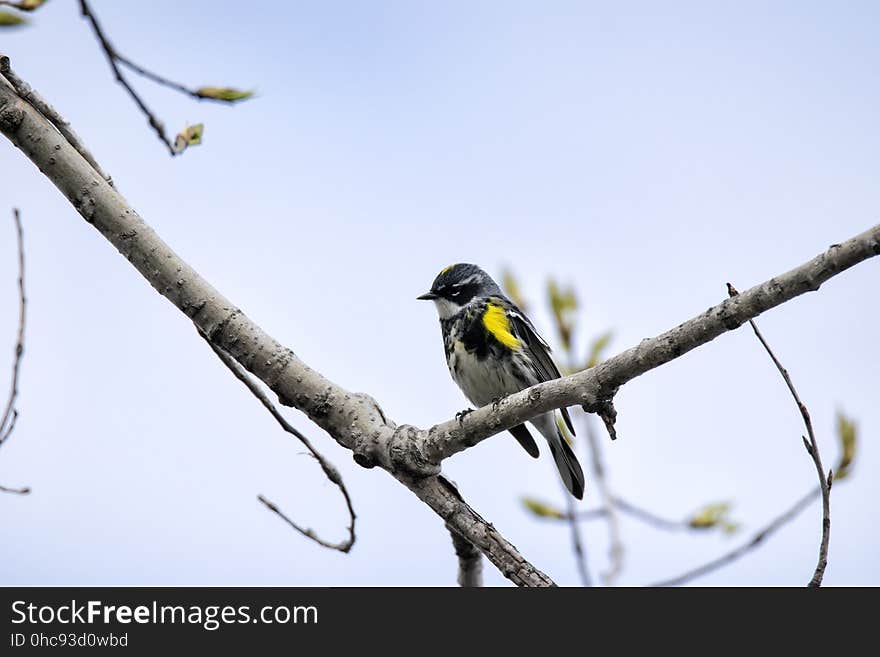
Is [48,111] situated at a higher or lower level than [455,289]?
lower

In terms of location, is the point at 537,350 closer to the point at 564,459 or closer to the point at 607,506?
the point at 564,459

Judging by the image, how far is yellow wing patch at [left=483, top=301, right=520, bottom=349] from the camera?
7.42 metres

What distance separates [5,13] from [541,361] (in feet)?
16.1

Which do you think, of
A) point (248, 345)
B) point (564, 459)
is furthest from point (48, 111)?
point (564, 459)

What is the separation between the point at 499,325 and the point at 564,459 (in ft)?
4.13

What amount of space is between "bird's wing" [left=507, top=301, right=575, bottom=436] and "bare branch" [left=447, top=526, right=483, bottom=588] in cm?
239

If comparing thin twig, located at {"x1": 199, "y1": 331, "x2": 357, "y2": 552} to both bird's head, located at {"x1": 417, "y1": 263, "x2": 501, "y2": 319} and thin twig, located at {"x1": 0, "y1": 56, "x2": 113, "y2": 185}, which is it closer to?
thin twig, located at {"x1": 0, "y1": 56, "x2": 113, "y2": 185}

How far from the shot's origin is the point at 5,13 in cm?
380

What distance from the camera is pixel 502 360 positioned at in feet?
24.2

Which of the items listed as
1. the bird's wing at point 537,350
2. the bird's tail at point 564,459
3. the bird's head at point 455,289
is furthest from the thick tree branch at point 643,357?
the bird's head at point 455,289

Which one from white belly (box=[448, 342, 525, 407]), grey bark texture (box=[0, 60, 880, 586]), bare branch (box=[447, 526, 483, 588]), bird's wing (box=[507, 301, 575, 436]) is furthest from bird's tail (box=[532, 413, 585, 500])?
grey bark texture (box=[0, 60, 880, 586])

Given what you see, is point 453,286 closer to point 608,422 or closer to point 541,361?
point 541,361

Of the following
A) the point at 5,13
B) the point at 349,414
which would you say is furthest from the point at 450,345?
the point at 5,13

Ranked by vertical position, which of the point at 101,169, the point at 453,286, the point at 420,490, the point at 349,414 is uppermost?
the point at 453,286
